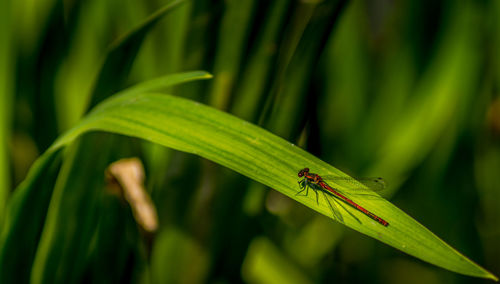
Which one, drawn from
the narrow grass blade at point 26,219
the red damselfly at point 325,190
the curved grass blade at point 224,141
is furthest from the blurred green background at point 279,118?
the red damselfly at point 325,190

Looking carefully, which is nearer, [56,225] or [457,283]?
[56,225]

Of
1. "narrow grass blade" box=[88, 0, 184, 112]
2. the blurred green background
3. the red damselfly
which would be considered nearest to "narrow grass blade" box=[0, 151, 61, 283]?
the blurred green background

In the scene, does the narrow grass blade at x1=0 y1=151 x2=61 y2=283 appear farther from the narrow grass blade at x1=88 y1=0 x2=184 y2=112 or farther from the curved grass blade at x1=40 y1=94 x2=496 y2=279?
the narrow grass blade at x1=88 y1=0 x2=184 y2=112

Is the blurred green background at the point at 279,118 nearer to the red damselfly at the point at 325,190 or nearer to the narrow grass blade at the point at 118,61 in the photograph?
the narrow grass blade at the point at 118,61

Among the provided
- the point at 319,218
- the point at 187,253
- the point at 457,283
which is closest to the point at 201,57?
the point at 187,253

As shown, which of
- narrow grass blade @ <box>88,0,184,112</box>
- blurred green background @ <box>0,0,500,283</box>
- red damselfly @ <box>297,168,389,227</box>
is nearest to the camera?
red damselfly @ <box>297,168,389,227</box>

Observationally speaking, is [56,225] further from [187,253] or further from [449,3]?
[449,3]
